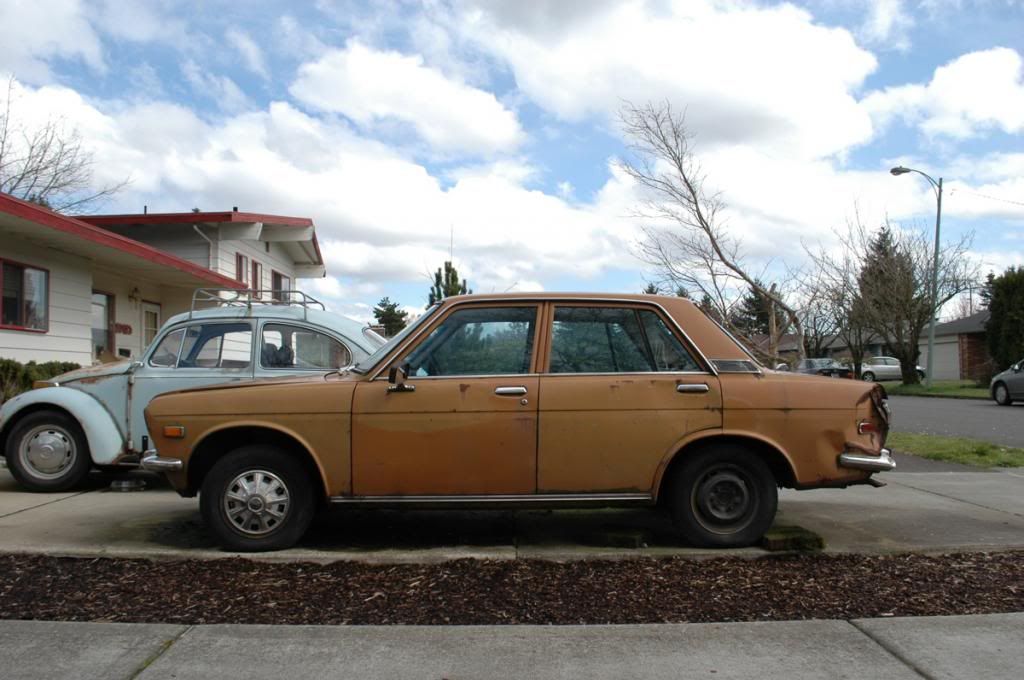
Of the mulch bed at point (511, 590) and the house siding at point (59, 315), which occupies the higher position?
the house siding at point (59, 315)

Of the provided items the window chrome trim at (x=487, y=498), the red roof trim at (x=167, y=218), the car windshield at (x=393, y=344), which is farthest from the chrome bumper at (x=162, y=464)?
the red roof trim at (x=167, y=218)

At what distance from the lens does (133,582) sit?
179 inches

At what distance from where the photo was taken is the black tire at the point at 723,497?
507cm

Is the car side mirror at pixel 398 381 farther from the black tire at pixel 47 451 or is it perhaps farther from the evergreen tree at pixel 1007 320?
the evergreen tree at pixel 1007 320

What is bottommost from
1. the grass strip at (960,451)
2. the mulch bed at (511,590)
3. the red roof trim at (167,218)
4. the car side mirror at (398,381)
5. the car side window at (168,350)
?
the mulch bed at (511,590)

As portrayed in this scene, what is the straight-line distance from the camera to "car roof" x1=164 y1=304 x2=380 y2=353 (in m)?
7.34

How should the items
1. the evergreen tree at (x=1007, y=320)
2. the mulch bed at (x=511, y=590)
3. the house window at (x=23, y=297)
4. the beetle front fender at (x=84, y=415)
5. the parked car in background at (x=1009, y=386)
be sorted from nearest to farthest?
1. the mulch bed at (x=511, y=590)
2. the beetle front fender at (x=84, y=415)
3. the house window at (x=23, y=297)
4. the parked car in background at (x=1009, y=386)
5. the evergreen tree at (x=1007, y=320)

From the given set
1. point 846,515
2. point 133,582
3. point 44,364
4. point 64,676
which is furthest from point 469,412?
point 44,364

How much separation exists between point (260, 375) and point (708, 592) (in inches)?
178

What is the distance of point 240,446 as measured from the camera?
5.25 metres

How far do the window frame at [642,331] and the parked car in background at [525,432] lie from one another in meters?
0.01

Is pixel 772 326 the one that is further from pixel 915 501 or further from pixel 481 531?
pixel 481 531

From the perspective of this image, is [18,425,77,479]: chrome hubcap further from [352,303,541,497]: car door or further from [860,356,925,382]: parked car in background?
[860,356,925,382]: parked car in background

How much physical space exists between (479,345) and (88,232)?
29.4ft
